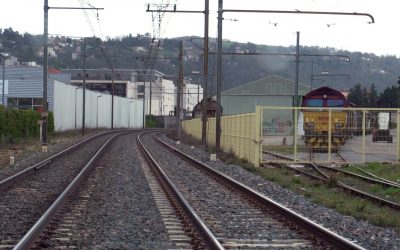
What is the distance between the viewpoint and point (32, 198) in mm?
15523

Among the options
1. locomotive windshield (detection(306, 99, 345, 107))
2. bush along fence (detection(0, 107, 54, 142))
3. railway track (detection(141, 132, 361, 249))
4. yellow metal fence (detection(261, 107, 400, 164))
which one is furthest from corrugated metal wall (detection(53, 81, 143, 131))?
railway track (detection(141, 132, 361, 249))

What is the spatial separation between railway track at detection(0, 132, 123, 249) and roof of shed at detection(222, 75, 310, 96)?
64.0m

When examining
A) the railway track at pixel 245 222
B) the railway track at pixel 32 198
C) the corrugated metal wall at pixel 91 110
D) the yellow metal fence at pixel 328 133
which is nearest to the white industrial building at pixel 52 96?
the corrugated metal wall at pixel 91 110

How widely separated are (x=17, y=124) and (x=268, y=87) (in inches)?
1811

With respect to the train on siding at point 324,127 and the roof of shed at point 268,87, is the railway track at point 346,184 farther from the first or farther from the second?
the roof of shed at point 268,87

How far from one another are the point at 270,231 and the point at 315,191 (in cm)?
780

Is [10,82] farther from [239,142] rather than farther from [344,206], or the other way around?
[344,206]

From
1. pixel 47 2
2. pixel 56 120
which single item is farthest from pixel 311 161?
pixel 56 120

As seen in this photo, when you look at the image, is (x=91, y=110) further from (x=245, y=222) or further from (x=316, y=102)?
(x=245, y=222)

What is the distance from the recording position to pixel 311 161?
1000 inches

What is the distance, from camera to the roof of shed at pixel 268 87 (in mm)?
89312

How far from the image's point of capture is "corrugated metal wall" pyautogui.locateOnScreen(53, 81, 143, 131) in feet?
249

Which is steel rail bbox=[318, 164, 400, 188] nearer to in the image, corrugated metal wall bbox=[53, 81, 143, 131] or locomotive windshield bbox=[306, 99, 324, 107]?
locomotive windshield bbox=[306, 99, 324, 107]

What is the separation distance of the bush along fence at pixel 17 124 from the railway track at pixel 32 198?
20.5 m
